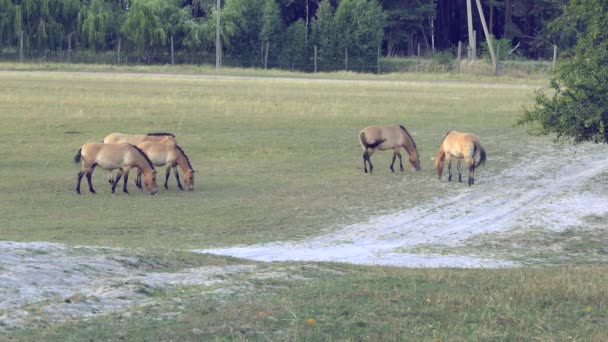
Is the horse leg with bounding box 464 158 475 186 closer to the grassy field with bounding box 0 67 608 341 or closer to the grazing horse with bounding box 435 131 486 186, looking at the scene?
the grazing horse with bounding box 435 131 486 186

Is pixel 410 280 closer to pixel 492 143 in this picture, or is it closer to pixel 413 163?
pixel 413 163

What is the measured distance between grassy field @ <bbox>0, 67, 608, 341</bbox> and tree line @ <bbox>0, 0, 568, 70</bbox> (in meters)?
18.8

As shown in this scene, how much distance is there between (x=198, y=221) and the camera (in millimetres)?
17031

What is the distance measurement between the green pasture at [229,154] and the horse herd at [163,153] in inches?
16.3

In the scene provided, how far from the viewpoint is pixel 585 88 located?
64.6 feet

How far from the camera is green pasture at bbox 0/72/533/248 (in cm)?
1673

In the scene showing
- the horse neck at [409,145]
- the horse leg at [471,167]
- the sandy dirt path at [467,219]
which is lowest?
the sandy dirt path at [467,219]

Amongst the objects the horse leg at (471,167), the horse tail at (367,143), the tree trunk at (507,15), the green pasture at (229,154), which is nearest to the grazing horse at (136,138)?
the green pasture at (229,154)

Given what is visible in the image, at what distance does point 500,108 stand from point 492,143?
11.0 m

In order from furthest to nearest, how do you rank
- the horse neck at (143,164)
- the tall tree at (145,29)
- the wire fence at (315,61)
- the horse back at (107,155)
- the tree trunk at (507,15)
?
the tree trunk at (507,15) < the tall tree at (145,29) < the wire fence at (315,61) < the horse neck at (143,164) < the horse back at (107,155)

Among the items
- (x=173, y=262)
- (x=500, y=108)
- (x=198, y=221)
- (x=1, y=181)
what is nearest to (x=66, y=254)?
(x=173, y=262)

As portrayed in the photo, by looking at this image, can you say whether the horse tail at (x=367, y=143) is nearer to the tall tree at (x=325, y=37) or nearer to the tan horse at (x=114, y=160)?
the tan horse at (x=114, y=160)

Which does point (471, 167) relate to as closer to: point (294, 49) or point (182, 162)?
point (182, 162)

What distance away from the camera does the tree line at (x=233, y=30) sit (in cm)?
6725
